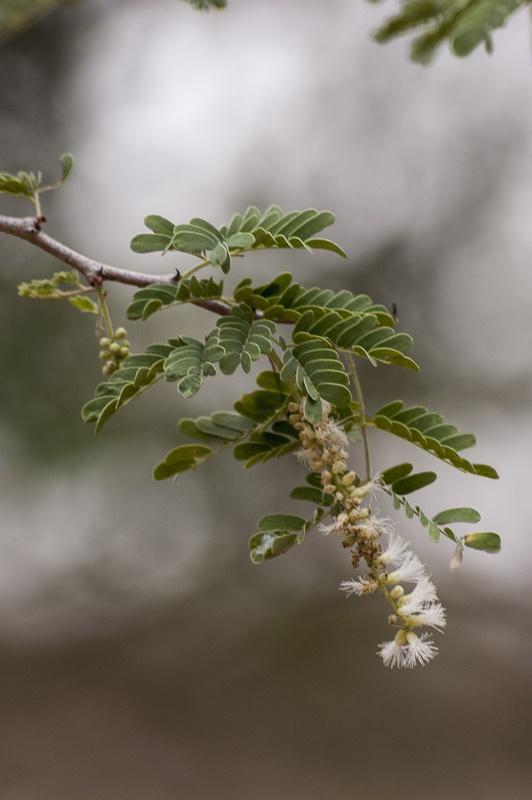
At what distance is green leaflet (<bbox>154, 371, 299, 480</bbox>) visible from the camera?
0.74 m

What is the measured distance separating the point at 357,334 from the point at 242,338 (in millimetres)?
102

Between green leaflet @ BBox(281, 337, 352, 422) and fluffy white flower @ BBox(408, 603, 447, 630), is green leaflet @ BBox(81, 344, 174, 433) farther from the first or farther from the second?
fluffy white flower @ BBox(408, 603, 447, 630)

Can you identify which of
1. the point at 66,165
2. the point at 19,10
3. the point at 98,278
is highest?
the point at 19,10

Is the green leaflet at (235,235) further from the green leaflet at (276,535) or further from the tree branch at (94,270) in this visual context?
the green leaflet at (276,535)

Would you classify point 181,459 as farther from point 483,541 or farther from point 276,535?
point 483,541

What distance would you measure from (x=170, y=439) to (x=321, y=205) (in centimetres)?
140

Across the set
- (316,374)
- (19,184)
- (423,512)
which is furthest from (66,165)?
(423,512)

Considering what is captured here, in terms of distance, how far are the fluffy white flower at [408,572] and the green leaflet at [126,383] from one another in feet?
0.83

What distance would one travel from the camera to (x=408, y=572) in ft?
2.09

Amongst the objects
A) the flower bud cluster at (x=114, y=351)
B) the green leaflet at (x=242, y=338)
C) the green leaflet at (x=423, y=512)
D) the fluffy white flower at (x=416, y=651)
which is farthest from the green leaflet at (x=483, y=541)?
the flower bud cluster at (x=114, y=351)

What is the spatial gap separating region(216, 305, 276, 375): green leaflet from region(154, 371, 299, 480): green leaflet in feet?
0.20

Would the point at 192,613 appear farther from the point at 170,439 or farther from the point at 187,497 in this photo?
the point at 170,439

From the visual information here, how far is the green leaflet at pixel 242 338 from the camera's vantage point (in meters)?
0.66

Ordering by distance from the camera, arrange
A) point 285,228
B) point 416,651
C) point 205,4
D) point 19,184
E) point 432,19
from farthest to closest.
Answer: point 432,19 < point 205,4 < point 19,184 < point 285,228 < point 416,651
